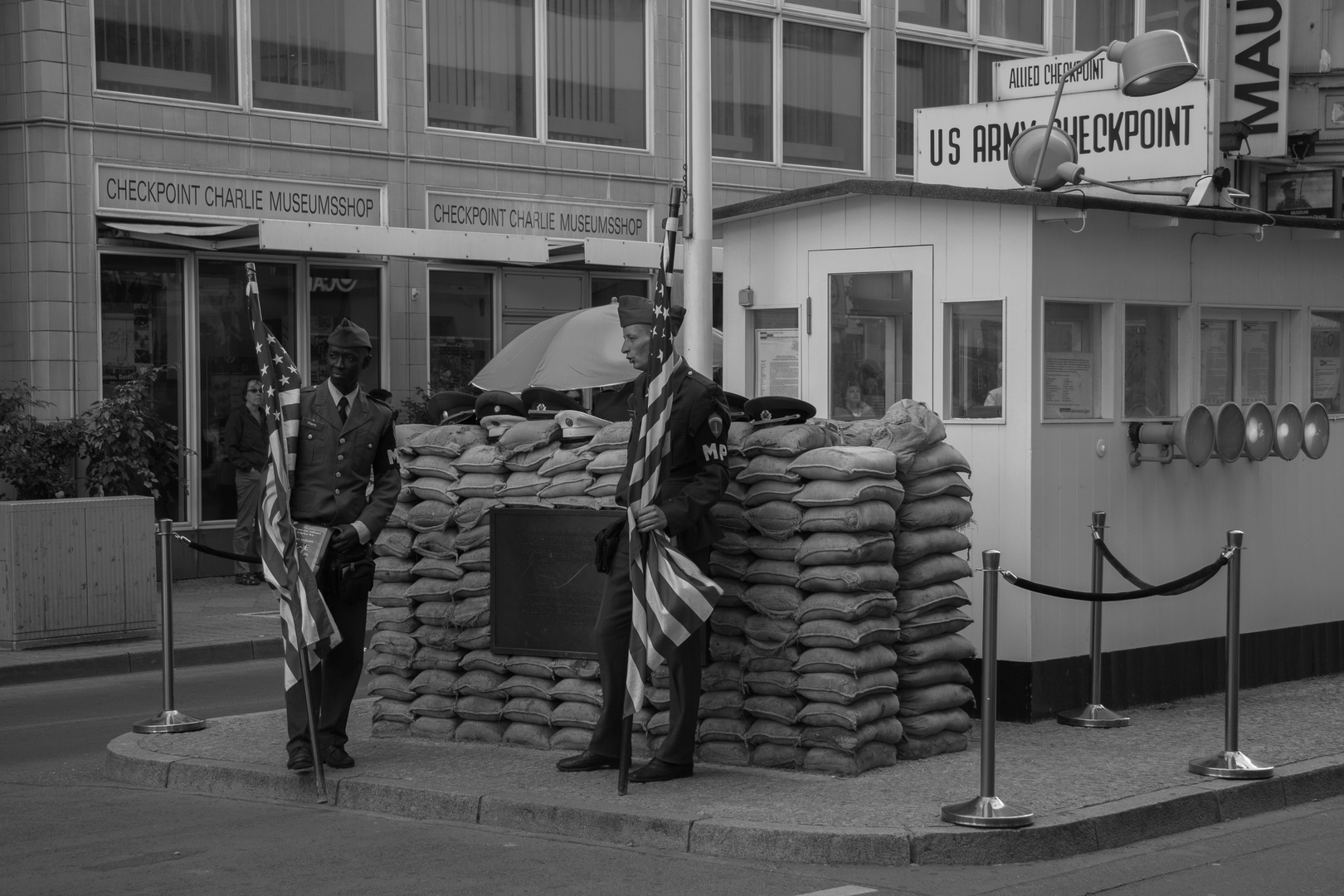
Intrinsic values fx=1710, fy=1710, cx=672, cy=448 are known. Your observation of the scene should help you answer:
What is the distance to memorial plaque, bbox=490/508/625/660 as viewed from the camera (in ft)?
27.4

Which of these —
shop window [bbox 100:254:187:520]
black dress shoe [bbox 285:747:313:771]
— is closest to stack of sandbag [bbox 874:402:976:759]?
black dress shoe [bbox 285:747:313:771]

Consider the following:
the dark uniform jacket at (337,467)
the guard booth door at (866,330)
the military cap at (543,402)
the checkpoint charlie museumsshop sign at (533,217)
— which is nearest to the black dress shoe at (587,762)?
the dark uniform jacket at (337,467)

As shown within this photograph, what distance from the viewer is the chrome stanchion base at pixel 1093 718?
8.96 metres

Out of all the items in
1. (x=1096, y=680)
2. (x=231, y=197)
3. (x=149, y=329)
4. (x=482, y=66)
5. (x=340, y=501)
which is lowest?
(x=1096, y=680)

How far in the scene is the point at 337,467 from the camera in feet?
26.2

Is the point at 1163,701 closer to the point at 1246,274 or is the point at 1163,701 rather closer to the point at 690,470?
the point at 1246,274

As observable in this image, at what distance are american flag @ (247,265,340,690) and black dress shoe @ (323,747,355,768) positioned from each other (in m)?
0.38

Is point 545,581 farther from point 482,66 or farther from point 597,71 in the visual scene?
→ point 597,71

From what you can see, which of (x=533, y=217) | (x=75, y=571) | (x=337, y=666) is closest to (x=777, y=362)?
(x=337, y=666)

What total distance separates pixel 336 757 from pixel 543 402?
223cm

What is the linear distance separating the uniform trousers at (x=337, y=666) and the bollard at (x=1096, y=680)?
3707 millimetres

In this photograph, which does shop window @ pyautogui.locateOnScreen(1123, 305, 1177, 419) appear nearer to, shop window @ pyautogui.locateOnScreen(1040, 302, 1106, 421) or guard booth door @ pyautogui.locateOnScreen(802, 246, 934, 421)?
shop window @ pyautogui.locateOnScreen(1040, 302, 1106, 421)

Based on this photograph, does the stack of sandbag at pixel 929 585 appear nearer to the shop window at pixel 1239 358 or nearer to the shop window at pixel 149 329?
the shop window at pixel 1239 358

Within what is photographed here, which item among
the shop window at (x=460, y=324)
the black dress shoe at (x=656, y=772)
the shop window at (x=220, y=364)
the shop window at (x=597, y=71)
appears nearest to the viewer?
the black dress shoe at (x=656, y=772)
